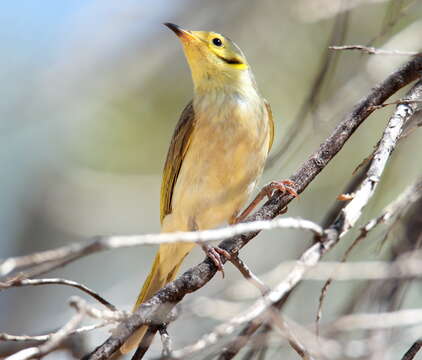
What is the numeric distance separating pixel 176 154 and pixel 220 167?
1.47 feet

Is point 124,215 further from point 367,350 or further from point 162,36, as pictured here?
point 367,350

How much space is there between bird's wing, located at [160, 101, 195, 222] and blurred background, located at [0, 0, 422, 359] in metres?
0.81

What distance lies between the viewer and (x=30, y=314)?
255 inches

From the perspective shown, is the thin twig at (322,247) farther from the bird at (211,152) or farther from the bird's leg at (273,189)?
the bird at (211,152)

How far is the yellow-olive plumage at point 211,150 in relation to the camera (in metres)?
4.04

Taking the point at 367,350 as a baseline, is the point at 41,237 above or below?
above

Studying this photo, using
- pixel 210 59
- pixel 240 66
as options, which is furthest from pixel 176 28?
pixel 240 66

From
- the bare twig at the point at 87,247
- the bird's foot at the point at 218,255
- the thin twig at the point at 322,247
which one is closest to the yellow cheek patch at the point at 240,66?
the bird's foot at the point at 218,255

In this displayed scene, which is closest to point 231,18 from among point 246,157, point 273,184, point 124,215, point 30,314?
point 124,215

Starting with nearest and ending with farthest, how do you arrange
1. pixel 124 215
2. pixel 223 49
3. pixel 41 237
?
pixel 223 49, pixel 124 215, pixel 41 237

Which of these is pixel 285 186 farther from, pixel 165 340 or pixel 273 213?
pixel 165 340

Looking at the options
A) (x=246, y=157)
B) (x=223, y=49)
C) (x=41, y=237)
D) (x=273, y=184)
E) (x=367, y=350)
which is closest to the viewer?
(x=367, y=350)

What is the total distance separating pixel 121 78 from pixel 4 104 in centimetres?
127

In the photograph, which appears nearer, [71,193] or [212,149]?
[212,149]
